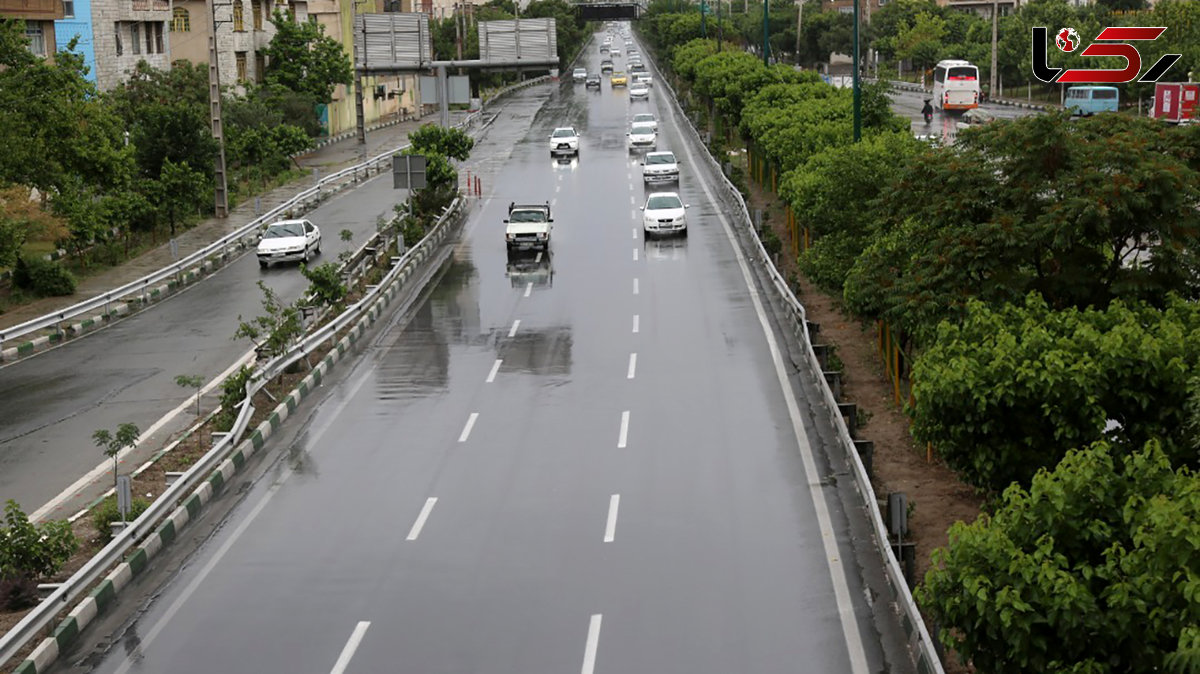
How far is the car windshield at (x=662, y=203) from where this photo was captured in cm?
5175

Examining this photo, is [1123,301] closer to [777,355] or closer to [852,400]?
[852,400]

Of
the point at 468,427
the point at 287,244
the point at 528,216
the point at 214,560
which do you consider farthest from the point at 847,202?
the point at 287,244

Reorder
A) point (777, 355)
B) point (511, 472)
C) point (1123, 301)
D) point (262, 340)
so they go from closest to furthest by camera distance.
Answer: point (1123, 301) < point (511, 472) < point (777, 355) < point (262, 340)

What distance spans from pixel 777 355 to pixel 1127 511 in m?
21.2

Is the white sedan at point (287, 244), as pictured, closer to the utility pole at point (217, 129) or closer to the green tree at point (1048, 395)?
the utility pole at point (217, 129)

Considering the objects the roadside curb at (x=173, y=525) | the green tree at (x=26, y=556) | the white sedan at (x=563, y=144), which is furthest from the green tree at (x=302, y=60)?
the green tree at (x=26, y=556)

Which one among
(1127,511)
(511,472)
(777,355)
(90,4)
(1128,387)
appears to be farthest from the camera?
(90,4)

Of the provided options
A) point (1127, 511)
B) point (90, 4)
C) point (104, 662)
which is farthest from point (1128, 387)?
point (90, 4)

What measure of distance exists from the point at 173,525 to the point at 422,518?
3.76 meters

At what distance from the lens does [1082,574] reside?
1232 centimetres

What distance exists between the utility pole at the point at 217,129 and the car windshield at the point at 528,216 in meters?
15.1

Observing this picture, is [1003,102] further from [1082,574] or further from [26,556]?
[1082,574]

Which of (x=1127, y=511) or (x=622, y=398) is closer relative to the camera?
(x=1127, y=511)

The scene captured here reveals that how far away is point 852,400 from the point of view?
96.8 ft
